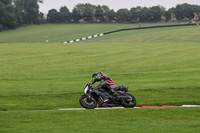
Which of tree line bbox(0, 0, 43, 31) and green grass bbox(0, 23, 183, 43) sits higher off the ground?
tree line bbox(0, 0, 43, 31)

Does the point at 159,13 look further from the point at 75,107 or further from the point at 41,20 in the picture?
the point at 75,107

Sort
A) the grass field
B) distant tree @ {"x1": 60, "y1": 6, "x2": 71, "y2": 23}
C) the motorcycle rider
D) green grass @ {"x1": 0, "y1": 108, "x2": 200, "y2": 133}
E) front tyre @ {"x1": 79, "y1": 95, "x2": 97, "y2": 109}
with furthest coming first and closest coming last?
distant tree @ {"x1": 60, "y1": 6, "x2": 71, "y2": 23} < front tyre @ {"x1": 79, "y1": 95, "x2": 97, "y2": 109} < the motorcycle rider < the grass field < green grass @ {"x1": 0, "y1": 108, "x2": 200, "y2": 133}

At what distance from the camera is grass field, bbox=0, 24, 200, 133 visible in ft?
A: 39.3

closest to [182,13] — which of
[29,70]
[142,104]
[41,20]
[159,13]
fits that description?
[159,13]

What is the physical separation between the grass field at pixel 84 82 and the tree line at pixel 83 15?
7443 cm

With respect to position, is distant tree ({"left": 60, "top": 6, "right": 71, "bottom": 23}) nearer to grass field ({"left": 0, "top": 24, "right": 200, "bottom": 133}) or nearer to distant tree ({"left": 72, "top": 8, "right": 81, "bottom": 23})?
distant tree ({"left": 72, "top": 8, "right": 81, "bottom": 23})

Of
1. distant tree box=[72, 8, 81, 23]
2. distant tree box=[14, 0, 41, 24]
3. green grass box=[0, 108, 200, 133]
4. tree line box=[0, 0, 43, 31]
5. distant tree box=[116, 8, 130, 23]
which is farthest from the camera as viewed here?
distant tree box=[72, 8, 81, 23]

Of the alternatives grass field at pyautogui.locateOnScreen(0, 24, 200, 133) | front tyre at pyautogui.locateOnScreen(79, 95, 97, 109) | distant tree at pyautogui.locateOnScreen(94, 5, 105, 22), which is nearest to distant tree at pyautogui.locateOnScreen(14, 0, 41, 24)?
distant tree at pyautogui.locateOnScreen(94, 5, 105, 22)

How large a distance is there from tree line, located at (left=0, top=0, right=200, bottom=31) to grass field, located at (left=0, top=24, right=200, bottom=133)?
7443 cm

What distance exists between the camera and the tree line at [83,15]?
114188 millimetres

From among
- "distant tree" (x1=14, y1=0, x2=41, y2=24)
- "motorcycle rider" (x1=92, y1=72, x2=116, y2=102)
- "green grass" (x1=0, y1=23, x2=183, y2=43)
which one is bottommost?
"green grass" (x1=0, y1=23, x2=183, y2=43)

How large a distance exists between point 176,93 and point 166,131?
30.0 ft

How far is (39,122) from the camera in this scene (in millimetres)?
12414

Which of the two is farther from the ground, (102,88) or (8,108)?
(102,88)
